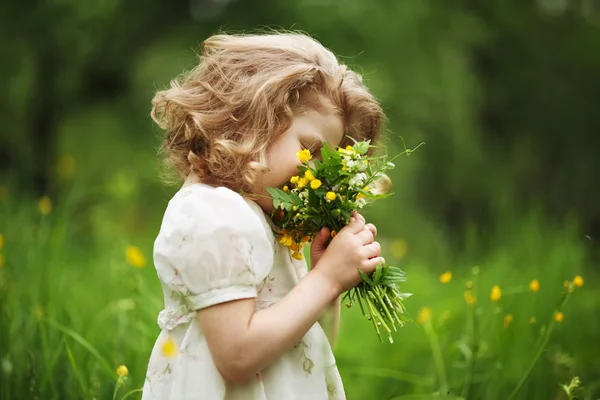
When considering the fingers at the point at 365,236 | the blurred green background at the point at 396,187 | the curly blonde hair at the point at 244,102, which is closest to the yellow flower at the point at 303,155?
the curly blonde hair at the point at 244,102

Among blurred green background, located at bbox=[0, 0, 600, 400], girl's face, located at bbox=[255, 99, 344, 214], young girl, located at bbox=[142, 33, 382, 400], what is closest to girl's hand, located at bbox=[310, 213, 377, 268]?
young girl, located at bbox=[142, 33, 382, 400]

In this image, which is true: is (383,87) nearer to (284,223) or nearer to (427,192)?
(427,192)

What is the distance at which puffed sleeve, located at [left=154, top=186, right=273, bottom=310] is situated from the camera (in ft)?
4.58

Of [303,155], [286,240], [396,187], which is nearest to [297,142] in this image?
[303,155]

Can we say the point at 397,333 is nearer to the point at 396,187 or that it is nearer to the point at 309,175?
the point at 309,175

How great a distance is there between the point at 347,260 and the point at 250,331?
26 cm

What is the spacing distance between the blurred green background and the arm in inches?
10.9

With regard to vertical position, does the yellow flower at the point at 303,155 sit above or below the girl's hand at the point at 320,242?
above

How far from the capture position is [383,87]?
5664mm

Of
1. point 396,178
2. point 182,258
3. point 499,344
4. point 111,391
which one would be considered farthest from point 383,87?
point 182,258

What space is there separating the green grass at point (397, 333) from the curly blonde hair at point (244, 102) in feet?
1.87

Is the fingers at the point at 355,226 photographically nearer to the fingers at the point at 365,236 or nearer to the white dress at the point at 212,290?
the fingers at the point at 365,236

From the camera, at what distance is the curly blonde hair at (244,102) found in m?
1.58

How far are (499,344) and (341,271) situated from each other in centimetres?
103
